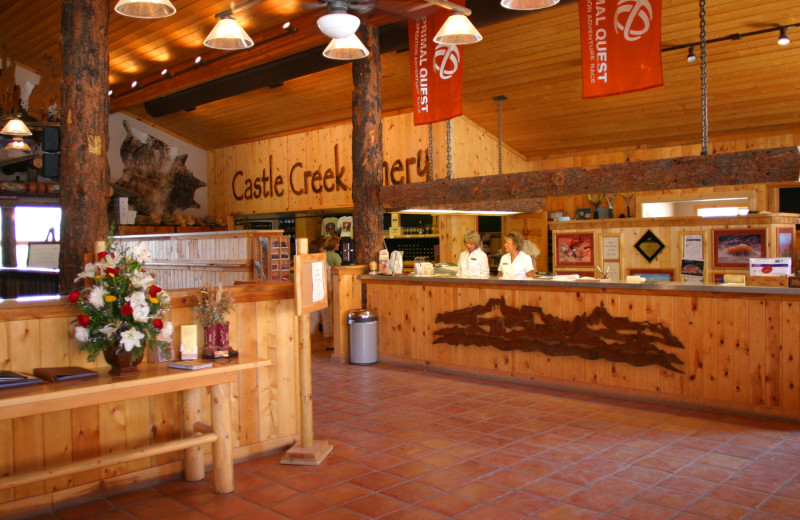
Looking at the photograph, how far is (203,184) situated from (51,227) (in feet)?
11.0

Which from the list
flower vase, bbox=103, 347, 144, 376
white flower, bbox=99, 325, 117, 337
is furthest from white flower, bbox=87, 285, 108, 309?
flower vase, bbox=103, 347, 144, 376

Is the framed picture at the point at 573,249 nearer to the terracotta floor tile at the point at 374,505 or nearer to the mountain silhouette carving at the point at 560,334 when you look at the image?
the mountain silhouette carving at the point at 560,334

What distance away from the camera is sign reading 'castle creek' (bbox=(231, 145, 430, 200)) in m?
10.8

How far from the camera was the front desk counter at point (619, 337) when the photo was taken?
5.27 m

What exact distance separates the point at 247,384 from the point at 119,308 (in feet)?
4.01

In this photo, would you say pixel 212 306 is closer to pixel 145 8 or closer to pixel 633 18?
pixel 145 8

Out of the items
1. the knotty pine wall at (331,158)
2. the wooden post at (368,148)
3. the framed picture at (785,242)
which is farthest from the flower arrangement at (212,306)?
the framed picture at (785,242)

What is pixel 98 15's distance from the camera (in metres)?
5.70

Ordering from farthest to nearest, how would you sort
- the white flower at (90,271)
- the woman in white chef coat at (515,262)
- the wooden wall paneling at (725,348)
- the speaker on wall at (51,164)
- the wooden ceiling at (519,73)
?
the woman in white chef coat at (515,262) < the wooden ceiling at (519,73) < the speaker on wall at (51,164) < the wooden wall paneling at (725,348) < the white flower at (90,271)

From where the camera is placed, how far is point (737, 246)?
29.2 ft

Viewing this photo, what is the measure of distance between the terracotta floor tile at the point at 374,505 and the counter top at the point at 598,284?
3287mm

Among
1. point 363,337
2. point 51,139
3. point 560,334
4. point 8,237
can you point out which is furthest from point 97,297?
point 8,237

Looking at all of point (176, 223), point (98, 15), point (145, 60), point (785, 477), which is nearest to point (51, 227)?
point (176, 223)

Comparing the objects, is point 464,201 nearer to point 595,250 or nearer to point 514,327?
point 514,327
